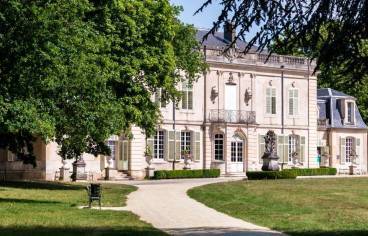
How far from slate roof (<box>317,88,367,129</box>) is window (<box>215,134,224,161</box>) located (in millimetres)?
10299

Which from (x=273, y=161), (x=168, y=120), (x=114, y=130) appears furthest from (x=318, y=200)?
(x=168, y=120)

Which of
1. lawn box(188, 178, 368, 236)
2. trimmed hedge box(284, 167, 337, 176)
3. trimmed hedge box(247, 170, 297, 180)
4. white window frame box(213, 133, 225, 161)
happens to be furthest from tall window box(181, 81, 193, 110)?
lawn box(188, 178, 368, 236)

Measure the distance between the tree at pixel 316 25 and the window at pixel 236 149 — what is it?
3600cm

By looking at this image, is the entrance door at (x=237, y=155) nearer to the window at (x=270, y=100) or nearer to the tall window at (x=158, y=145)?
the window at (x=270, y=100)

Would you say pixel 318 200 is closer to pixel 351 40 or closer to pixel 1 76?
pixel 1 76

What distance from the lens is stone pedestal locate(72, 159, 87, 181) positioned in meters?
38.9

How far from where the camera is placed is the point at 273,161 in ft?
123

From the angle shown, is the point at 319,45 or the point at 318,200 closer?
the point at 319,45

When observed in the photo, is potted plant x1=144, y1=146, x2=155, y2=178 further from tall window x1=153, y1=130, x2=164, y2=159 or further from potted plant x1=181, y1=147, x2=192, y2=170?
potted plant x1=181, y1=147, x2=192, y2=170

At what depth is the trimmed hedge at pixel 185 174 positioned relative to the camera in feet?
137

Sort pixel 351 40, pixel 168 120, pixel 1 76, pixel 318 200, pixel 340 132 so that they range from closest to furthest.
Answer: pixel 351 40 → pixel 1 76 → pixel 318 200 → pixel 168 120 → pixel 340 132

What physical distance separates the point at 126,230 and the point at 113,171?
Result: 92.5 feet

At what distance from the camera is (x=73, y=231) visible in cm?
1380

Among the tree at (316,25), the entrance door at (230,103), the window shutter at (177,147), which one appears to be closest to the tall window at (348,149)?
the entrance door at (230,103)
